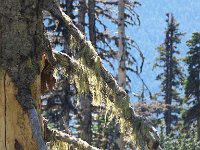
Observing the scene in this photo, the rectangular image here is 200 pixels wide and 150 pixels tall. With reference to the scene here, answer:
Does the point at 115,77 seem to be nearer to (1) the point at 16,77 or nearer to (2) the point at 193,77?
(1) the point at 16,77

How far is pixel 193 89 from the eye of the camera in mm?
43250

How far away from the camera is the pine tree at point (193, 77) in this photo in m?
41.2

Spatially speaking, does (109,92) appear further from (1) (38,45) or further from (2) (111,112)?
(1) (38,45)

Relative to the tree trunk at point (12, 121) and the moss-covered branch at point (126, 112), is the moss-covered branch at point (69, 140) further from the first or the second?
the tree trunk at point (12, 121)

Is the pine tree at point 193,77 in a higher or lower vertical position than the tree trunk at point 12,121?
higher

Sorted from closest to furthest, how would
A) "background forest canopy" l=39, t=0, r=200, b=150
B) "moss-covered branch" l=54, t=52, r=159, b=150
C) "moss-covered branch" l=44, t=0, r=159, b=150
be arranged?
1. "moss-covered branch" l=44, t=0, r=159, b=150
2. "moss-covered branch" l=54, t=52, r=159, b=150
3. "background forest canopy" l=39, t=0, r=200, b=150

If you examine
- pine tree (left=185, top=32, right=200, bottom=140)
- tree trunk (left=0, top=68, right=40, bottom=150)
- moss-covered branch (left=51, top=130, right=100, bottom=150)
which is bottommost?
moss-covered branch (left=51, top=130, right=100, bottom=150)

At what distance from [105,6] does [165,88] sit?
30.7 metres

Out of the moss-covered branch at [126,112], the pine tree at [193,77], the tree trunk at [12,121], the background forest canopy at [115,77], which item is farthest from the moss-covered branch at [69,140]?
the pine tree at [193,77]

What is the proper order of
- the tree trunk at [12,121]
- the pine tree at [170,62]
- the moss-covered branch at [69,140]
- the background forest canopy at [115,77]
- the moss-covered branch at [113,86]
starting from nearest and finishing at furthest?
the tree trunk at [12,121]
the moss-covered branch at [113,86]
the moss-covered branch at [69,140]
the background forest canopy at [115,77]
the pine tree at [170,62]

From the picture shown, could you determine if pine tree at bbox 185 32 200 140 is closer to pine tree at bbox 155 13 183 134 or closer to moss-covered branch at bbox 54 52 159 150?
pine tree at bbox 155 13 183 134

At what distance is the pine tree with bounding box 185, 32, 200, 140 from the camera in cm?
4124

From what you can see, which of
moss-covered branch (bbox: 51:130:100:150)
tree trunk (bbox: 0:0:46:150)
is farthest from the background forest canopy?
tree trunk (bbox: 0:0:46:150)

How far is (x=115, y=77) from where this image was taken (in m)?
18.3
